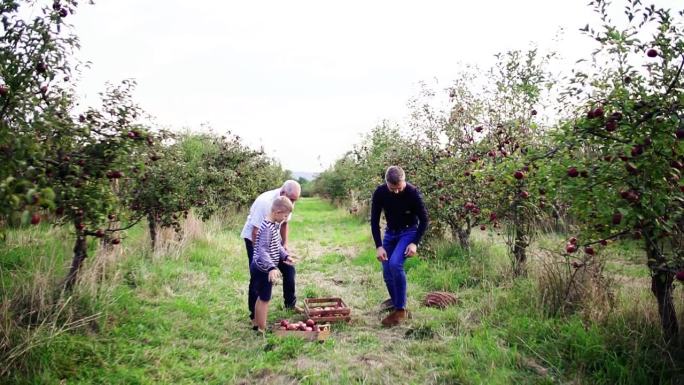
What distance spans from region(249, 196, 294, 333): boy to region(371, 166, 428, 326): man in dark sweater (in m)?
1.30

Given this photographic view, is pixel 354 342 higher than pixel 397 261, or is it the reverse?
pixel 397 261

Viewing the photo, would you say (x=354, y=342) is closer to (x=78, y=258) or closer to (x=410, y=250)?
(x=410, y=250)

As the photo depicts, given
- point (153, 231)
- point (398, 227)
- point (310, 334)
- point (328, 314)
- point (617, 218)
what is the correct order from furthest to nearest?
point (153, 231) < point (398, 227) < point (328, 314) < point (310, 334) < point (617, 218)

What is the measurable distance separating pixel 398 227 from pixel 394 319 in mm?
1130

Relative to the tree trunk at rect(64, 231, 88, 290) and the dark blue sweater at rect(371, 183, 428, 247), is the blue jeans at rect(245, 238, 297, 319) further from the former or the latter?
the tree trunk at rect(64, 231, 88, 290)

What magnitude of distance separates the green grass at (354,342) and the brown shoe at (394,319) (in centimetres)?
12

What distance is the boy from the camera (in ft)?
17.2

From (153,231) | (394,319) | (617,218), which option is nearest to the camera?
(617,218)

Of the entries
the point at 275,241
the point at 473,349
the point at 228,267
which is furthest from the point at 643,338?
the point at 228,267

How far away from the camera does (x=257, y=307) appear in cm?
541

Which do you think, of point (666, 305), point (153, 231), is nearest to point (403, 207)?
point (666, 305)

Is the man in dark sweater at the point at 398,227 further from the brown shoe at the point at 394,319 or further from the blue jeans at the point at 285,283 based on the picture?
the blue jeans at the point at 285,283

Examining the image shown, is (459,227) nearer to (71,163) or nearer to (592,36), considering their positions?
(592,36)

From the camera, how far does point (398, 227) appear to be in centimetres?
607
